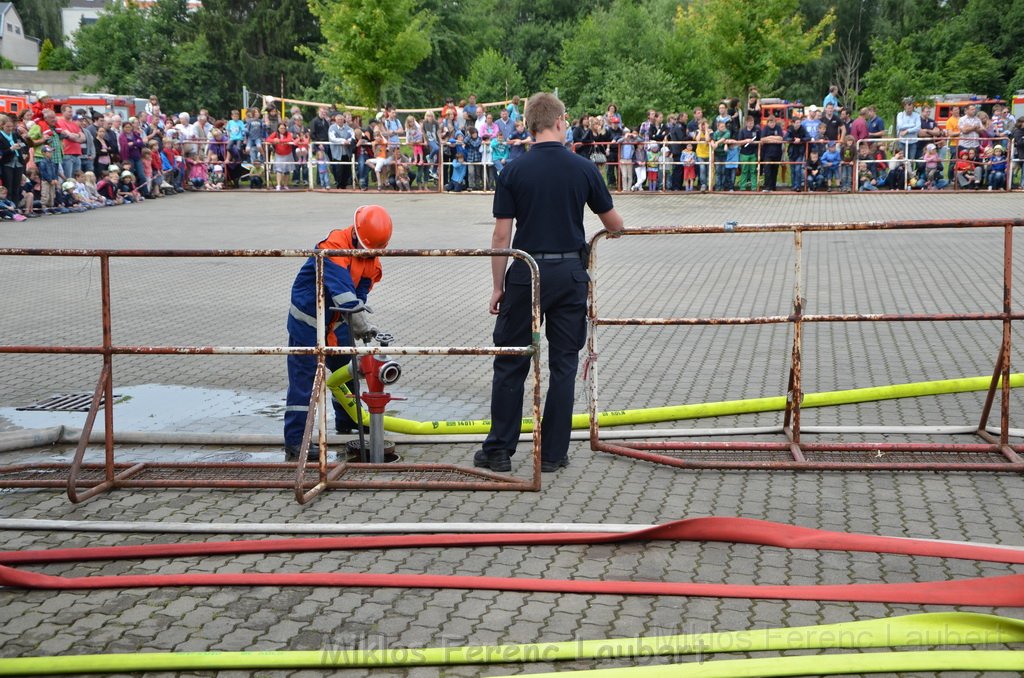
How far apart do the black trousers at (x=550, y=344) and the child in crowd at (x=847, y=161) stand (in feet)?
68.7

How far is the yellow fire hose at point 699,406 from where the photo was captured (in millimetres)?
7055

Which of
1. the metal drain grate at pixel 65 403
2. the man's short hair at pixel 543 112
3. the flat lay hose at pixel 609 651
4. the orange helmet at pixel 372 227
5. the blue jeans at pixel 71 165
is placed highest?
the blue jeans at pixel 71 165

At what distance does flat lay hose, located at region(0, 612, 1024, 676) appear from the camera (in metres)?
3.93

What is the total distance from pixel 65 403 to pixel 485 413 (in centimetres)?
313

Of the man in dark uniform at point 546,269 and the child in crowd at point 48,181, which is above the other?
the child in crowd at point 48,181

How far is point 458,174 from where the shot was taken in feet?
92.6

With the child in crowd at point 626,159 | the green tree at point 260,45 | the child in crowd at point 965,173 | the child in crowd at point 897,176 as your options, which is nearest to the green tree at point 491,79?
the green tree at point 260,45

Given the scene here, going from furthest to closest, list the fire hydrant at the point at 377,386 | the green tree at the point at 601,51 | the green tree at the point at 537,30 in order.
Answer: the green tree at the point at 537,30, the green tree at the point at 601,51, the fire hydrant at the point at 377,386

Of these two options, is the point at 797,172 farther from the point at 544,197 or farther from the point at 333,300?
the point at 333,300

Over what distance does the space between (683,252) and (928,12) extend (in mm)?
54005

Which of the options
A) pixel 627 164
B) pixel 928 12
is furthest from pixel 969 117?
pixel 928 12

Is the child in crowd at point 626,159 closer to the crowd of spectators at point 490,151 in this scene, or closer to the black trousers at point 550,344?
the crowd of spectators at point 490,151

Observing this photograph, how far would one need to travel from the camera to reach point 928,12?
209 ft

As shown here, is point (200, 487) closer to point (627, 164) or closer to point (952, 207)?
point (952, 207)
